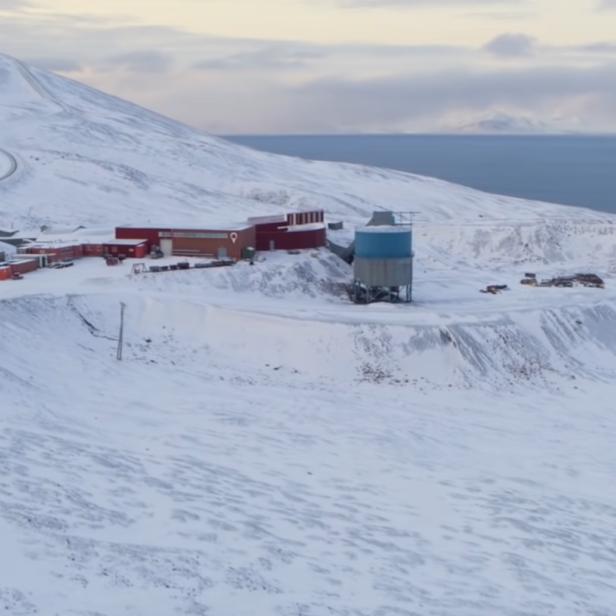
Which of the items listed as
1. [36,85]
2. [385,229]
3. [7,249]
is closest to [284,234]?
[385,229]

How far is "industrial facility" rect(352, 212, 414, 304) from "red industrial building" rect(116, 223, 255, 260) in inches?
322

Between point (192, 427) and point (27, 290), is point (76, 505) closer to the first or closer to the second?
point (192, 427)

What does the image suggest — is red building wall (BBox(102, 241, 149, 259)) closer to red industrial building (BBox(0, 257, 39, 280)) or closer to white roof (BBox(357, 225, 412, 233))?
red industrial building (BBox(0, 257, 39, 280))

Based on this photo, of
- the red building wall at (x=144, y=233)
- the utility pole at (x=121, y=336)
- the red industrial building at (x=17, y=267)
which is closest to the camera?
the utility pole at (x=121, y=336)

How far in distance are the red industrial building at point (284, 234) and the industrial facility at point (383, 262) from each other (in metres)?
9.20

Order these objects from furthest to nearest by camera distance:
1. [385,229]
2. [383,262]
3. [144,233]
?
[144,233] < [385,229] < [383,262]

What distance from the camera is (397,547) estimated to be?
20156mm

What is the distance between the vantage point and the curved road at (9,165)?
83519mm

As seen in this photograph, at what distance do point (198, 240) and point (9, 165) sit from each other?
39.7 m

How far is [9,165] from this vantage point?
88.4 metres

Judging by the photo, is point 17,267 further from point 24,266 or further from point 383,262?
point 383,262

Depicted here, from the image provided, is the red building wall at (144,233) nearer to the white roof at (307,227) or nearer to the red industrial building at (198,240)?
the red industrial building at (198,240)

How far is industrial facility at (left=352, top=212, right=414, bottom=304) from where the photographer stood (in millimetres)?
49906

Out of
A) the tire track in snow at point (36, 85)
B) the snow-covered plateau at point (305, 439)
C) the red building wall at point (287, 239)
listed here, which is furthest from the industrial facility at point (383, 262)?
the tire track in snow at point (36, 85)
